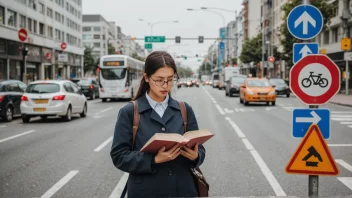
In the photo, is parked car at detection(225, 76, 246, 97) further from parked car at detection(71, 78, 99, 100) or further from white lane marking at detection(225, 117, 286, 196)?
white lane marking at detection(225, 117, 286, 196)

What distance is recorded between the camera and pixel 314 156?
495cm

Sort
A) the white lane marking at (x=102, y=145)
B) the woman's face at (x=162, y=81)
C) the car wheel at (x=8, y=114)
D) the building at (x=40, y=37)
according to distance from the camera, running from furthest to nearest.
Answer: the building at (x=40, y=37)
the car wheel at (x=8, y=114)
the white lane marking at (x=102, y=145)
the woman's face at (x=162, y=81)

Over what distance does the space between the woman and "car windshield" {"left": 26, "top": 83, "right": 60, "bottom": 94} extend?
14.4 m

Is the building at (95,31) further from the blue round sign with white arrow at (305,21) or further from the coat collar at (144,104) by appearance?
the coat collar at (144,104)

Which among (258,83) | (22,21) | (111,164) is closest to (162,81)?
(111,164)

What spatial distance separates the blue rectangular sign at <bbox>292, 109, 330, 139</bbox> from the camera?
522 centimetres

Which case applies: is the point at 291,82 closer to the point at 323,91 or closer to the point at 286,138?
the point at 323,91

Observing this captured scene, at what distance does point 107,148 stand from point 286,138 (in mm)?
4780

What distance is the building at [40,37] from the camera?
42.5m

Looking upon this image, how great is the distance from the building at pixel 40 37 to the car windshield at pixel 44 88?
969cm

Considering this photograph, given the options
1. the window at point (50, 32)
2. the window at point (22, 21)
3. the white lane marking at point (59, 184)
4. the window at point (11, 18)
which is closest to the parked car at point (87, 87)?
the window at point (11, 18)

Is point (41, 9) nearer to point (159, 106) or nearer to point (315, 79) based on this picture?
point (315, 79)

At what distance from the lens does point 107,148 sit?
1021 centimetres

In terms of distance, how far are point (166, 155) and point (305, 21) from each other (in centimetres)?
429
